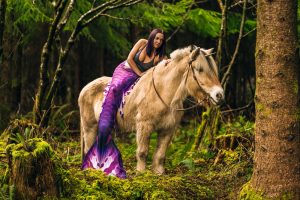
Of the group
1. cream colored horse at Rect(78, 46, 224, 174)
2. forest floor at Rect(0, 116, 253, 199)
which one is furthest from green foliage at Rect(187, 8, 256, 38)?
cream colored horse at Rect(78, 46, 224, 174)

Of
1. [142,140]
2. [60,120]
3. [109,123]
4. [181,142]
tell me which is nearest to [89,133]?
[109,123]

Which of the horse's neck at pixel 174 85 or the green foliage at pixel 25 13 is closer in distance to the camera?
the horse's neck at pixel 174 85

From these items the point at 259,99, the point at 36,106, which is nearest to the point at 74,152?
the point at 36,106

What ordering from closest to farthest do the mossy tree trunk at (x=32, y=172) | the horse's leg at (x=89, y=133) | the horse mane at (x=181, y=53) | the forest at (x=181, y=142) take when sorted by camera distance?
the mossy tree trunk at (x=32, y=172) → the forest at (x=181, y=142) → the horse mane at (x=181, y=53) → the horse's leg at (x=89, y=133)

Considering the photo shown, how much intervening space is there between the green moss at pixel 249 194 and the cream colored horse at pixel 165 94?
4.95 feet

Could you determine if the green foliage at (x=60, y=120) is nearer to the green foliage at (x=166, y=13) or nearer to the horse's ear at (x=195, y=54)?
the horse's ear at (x=195, y=54)

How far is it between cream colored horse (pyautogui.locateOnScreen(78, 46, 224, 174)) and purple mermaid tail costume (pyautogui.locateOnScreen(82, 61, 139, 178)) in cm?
15

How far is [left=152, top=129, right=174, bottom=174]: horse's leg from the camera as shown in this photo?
9.20 meters

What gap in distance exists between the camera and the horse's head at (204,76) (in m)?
8.48

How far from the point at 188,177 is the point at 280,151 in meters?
2.55

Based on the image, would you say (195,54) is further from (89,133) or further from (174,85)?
(89,133)

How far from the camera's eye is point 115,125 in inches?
381

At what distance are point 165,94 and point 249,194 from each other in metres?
2.40

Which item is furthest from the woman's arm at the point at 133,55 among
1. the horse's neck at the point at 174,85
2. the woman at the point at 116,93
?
the horse's neck at the point at 174,85
